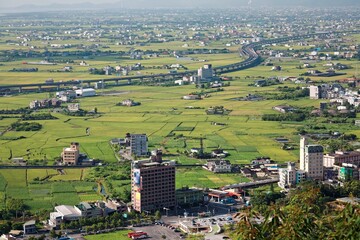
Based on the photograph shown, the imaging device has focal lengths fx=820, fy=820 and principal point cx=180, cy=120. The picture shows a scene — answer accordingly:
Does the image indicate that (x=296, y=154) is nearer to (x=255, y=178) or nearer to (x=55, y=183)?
(x=255, y=178)

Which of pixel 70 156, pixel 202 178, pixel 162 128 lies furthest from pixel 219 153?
pixel 162 128

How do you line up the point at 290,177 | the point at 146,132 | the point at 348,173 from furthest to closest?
the point at 146,132 → the point at 348,173 → the point at 290,177

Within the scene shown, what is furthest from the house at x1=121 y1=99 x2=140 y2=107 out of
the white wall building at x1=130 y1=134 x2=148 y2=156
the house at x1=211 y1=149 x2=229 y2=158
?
the house at x1=211 y1=149 x2=229 y2=158

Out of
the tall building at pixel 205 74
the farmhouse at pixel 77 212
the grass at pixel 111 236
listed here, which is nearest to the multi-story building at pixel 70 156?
the farmhouse at pixel 77 212

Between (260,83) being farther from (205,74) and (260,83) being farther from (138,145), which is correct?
(138,145)

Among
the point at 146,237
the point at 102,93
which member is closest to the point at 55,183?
the point at 146,237

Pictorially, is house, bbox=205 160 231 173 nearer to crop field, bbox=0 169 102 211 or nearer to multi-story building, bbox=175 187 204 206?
multi-story building, bbox=175 187 204 206
